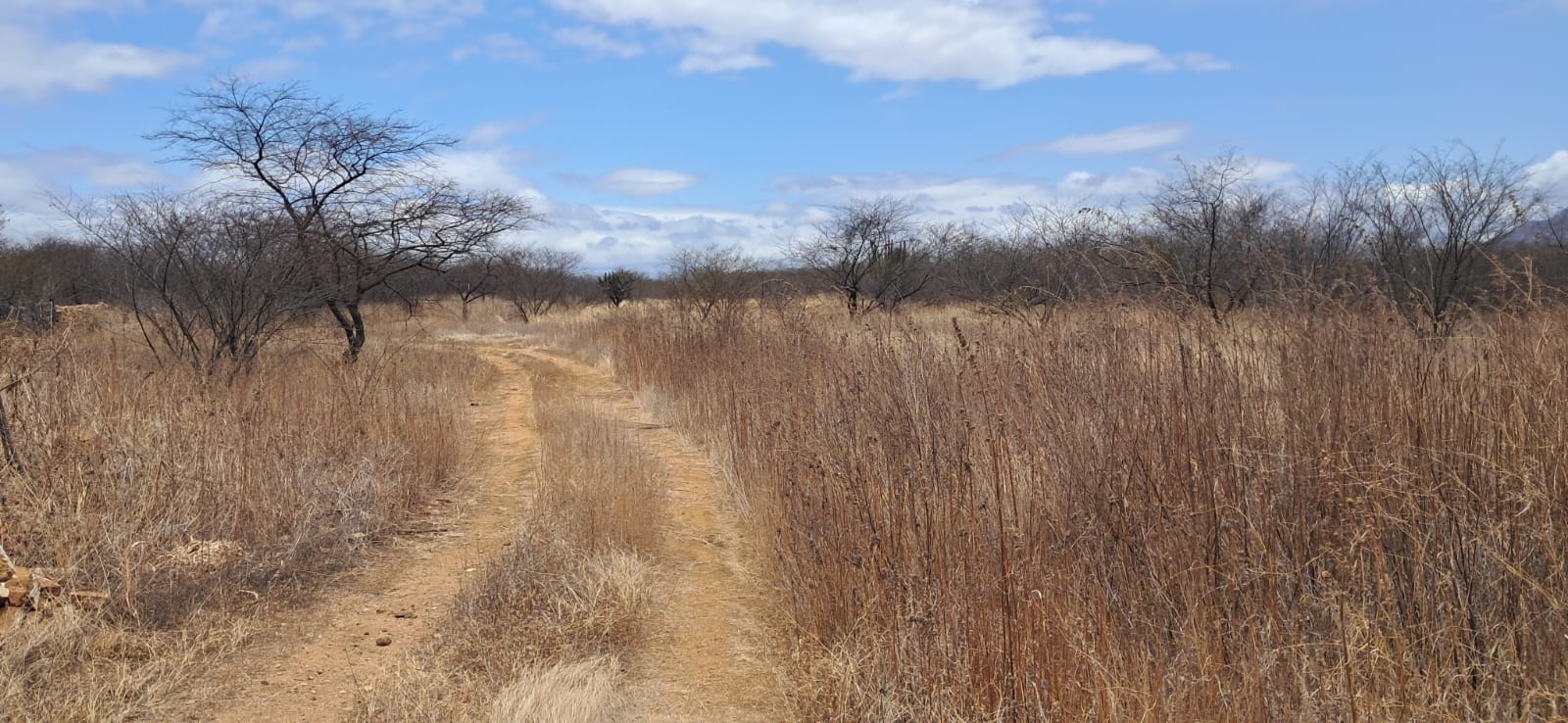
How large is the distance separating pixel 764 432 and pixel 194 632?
3.36 m

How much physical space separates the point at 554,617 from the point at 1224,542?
275cm

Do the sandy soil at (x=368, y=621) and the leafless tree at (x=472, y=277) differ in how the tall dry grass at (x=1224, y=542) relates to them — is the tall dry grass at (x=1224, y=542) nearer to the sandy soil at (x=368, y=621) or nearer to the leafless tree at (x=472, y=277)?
the sandy soil at (x=368, y=621)

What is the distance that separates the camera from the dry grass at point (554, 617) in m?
3.46

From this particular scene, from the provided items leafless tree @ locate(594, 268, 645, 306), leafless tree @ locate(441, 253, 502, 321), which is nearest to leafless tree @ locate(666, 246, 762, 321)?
leafless tree @ locate(441, 253, 502, 321)

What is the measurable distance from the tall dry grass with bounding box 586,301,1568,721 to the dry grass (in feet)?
2.69

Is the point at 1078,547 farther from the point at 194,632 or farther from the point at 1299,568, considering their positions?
the point at 194,632

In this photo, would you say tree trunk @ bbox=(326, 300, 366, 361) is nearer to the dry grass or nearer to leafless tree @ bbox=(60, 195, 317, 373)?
leafless tree @ bbox=(60, 195, 317, 373)

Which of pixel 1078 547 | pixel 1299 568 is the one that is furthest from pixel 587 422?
pixel 1299 568

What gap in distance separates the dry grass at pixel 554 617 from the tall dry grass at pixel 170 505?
0.90 meters

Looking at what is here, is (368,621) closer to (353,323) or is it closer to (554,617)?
(554,617)

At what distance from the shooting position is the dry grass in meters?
3.46

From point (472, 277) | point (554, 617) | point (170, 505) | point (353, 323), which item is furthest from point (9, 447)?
point (472, 277)

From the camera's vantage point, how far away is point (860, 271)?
99.8ft

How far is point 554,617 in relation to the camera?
4.29 meters
